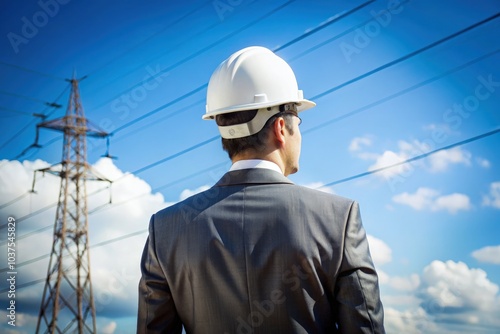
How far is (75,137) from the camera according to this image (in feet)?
51.1

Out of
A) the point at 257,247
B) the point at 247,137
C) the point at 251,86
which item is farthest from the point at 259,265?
the point at 251,86

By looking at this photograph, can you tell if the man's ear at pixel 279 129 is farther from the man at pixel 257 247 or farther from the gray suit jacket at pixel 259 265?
the gray suit jacket at pixel 259 265

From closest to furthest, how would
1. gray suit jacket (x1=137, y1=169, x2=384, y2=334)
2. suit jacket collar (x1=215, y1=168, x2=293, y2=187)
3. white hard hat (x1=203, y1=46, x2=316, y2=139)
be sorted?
gray suit jacket (x1=137, y1=169, x2=384, y2=334) → suit jacket collar (x1=215, y1=168, x2=293, y2=187) → white hard hat (x1=203, y1=46, x2=316, y2=139)

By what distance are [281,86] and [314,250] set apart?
31.0 inches

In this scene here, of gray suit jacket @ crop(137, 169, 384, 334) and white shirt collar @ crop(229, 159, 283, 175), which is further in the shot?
white shirt collar @ crop(229, 159, 283, 175)

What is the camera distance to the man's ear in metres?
2.00

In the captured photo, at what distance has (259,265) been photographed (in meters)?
1.80

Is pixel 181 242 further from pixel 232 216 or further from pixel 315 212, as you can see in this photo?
pixel 315 212

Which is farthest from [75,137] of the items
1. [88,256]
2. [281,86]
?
[281,86]

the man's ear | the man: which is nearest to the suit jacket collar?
the man

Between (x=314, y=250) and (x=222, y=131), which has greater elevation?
(x=222, y=131)

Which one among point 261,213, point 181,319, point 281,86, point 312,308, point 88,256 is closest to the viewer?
point 312,308

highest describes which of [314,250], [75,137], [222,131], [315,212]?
[75,137]

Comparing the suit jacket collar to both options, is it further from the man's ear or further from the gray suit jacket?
the man's ear
